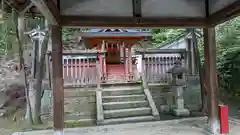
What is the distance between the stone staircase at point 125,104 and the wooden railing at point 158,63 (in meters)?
1.31

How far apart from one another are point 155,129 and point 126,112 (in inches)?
77.1

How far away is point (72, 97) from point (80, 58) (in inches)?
114

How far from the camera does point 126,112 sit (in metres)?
8.08

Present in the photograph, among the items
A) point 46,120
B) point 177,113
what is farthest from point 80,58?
point 177,113

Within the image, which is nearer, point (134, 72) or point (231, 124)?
point (231, 124)

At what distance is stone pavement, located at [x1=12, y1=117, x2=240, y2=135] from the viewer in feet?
19.2

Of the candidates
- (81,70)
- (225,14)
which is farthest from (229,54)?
(81,70)

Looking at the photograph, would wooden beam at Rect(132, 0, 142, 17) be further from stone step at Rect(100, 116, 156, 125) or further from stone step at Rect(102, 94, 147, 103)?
stone step at Rect(102, 94, 147, 103)

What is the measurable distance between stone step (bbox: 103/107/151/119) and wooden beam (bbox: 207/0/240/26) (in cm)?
404

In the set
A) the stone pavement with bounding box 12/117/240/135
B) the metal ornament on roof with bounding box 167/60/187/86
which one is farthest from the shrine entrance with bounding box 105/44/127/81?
the stone pavement with bounding box 12/117/240/135

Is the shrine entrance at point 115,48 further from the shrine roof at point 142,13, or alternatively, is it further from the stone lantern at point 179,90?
the shrine roof at point 142,13

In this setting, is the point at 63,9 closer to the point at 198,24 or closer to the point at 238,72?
the point at 198,24

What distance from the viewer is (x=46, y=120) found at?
28.3ft

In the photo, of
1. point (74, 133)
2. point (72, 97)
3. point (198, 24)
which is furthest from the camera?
point (72, 97)
